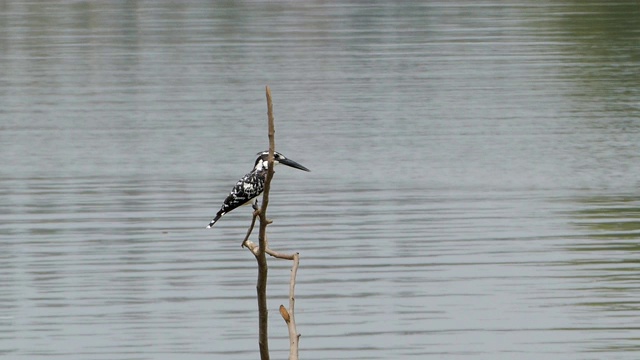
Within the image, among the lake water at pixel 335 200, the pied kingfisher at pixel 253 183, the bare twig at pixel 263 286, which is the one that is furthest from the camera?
the lake water at pixel 335 200

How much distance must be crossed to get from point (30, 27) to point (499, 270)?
90.5 ft

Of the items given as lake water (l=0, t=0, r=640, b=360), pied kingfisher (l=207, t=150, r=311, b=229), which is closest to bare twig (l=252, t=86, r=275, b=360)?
pied kingfisher (l=207, t=150, r=311, b=229)

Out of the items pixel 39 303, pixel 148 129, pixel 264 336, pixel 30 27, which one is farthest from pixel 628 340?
pixel 30 27

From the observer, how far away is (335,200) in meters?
15.2

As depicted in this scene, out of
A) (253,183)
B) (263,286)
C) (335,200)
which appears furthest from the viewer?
(335,200)

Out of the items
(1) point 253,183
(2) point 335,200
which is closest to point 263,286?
(1) point 253,183

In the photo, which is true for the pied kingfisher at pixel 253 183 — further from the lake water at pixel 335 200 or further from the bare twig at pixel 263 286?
the bare twig at pixel 263 286

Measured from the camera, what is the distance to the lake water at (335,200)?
10703 millimetres

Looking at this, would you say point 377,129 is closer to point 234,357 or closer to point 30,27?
point 234,357

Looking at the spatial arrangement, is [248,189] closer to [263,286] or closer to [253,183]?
[253,183]

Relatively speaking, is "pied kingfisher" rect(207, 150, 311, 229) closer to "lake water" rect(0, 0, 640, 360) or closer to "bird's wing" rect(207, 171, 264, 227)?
"bird's wing" rect(207, 171, 264, 227)

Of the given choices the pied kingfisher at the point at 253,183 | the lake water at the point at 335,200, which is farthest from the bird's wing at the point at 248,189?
the lake water at the point at 335,200

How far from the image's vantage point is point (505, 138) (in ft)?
62.5

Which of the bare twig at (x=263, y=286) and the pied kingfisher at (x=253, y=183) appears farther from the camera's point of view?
the pied kingfisher at (x=253, y=183)
